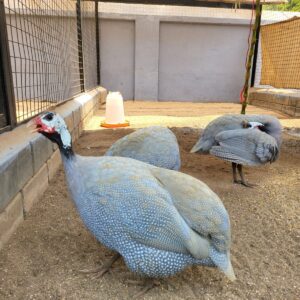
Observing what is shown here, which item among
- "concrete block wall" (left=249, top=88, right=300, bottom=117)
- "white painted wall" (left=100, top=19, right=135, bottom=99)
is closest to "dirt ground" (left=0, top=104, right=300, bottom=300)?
"concrete block wall" (left=249, top=88, right=300, bottom=117)

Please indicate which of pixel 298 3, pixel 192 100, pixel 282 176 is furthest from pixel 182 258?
pixel 298 3

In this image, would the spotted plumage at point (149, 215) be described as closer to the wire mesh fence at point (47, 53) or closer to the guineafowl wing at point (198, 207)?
the guineafowl wing at point (198, 207)

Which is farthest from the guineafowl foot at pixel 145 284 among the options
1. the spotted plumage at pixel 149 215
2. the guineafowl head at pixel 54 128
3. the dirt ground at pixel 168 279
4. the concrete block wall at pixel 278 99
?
the concrete block wall at pixel 278 99

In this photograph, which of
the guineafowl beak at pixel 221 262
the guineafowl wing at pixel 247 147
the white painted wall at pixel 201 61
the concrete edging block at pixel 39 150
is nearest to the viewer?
the guineafowl beak at pixel 221 262

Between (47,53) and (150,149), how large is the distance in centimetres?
264

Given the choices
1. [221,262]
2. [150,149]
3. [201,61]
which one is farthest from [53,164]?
[201,61]

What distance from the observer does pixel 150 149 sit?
2.48 metres

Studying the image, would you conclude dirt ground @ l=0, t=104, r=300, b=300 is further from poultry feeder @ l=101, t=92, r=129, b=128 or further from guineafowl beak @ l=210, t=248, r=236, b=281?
poultry feeder @ l=101, t=92, r=129, b=128

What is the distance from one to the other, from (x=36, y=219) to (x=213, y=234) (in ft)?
3.99

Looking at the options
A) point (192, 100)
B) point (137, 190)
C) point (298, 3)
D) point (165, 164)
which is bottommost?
point (192, 100)

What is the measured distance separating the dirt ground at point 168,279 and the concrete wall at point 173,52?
286 inches

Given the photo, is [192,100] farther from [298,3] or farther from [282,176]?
[298,3]

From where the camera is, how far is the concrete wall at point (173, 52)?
9578 millimetres

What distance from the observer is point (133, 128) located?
5.00 meters
